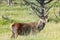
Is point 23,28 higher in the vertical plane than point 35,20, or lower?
higher

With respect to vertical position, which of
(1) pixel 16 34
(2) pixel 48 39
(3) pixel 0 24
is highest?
(2) pixel 48 39

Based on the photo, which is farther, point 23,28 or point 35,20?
point 35,20

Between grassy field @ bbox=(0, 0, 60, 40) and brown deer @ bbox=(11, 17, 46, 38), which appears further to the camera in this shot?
brown deer @ bbox=(11, 17, 46, 38)

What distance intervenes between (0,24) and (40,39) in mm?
11820

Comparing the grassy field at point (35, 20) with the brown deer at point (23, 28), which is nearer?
the grassy field at point (35, 20)

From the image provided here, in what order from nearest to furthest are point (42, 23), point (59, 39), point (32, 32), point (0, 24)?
1. point (59, 39)
2. point (32, 32)
3. point (42, 23)
4. point (0, 24)

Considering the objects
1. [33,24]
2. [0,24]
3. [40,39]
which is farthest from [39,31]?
[0,24]

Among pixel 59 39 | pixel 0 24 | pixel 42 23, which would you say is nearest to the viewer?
pixel 59 39

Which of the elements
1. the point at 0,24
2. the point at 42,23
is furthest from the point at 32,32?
the point at 0,24

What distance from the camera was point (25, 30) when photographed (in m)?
12.1

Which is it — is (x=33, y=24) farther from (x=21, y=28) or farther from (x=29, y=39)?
(x=29, y=39)

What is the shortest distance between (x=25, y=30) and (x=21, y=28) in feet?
0.62

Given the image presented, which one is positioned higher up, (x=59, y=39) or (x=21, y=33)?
(x=59, y=39)

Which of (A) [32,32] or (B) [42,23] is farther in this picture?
(B) [42,23]
